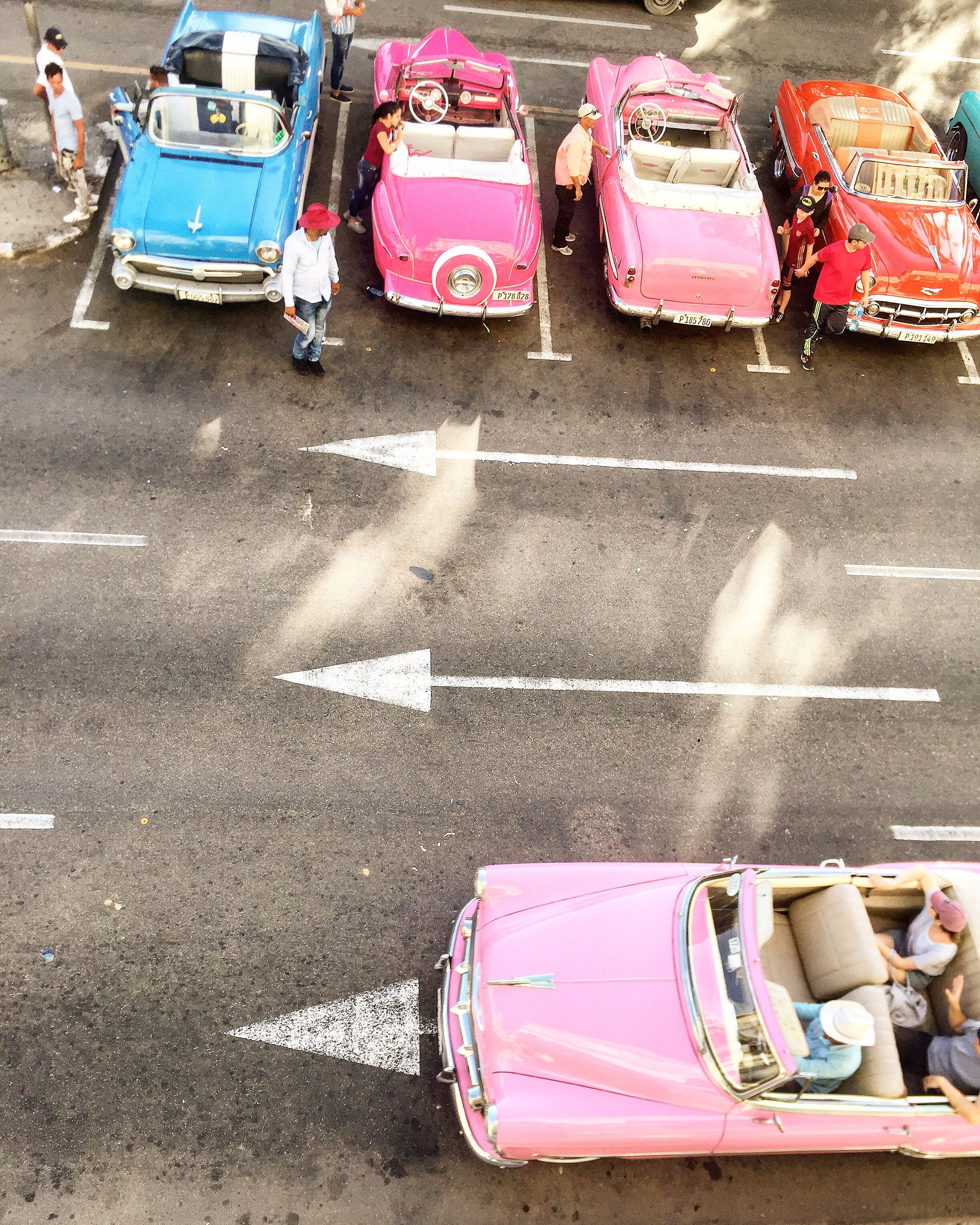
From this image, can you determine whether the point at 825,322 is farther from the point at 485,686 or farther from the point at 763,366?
the point at 485,686

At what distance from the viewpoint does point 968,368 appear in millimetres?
10703

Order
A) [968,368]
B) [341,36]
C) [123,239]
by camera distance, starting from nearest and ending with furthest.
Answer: [123,239]
[968,368]
[341,36]

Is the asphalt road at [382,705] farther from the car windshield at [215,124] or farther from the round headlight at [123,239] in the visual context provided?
the car windshield at [215,124]

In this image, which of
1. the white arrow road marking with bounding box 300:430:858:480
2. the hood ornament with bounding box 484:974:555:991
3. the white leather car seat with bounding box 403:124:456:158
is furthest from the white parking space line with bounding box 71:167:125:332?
the hood ornament with bounding box 484:974:555:991

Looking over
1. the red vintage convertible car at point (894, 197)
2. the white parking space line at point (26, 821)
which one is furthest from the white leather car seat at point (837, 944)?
the red vintage convertible car at point (894, 197)

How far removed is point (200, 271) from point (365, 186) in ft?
7.93

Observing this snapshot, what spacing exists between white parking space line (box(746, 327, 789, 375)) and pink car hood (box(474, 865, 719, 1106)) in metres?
6.65

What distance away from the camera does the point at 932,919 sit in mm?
5746

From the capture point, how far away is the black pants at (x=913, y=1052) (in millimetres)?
5508

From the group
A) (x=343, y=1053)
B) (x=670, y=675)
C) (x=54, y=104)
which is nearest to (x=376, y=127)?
(x=54, y=104)

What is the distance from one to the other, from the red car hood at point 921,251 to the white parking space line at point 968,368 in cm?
104

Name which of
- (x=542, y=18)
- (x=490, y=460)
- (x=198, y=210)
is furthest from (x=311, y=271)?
(x=542, y=18)

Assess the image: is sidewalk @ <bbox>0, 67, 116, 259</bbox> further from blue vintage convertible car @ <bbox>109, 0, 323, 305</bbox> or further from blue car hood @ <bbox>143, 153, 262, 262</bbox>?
blue car hood @ <bbox>143, 153, 262, 262</bbox>

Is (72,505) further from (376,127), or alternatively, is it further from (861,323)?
(861,323)
